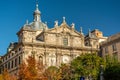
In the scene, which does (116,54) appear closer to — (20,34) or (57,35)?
(57,35)

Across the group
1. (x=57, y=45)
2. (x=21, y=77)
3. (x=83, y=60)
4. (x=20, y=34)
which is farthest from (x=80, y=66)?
(x=20, y=34)

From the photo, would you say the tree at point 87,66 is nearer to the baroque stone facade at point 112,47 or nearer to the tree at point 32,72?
the tree at point 32,72

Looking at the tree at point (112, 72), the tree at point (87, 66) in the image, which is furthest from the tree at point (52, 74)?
the tree at point (112, 72)

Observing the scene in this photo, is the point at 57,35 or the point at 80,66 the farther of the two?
the point at 57,35

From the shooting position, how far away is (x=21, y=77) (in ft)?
172

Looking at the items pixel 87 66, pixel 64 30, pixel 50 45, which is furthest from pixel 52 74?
pixel 64 30

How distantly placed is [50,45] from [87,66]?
16.2 meters

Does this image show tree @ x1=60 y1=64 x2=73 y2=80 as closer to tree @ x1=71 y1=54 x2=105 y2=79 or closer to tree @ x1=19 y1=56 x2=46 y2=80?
tree @ x1=71 y1=54 x2=105 y2=79

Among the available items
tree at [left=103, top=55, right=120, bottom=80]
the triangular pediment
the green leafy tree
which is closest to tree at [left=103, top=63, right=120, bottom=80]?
tree at [left=103, top=55, right=120, bottom=80]

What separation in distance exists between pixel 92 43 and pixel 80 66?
2148cm

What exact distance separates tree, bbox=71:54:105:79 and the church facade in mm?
11837

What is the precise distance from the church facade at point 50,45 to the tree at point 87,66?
11.8 meters

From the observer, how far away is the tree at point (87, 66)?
53.5m

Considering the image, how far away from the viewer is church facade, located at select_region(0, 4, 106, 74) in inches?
2625
